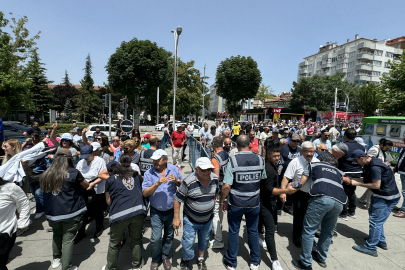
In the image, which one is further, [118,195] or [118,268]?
[118,268]

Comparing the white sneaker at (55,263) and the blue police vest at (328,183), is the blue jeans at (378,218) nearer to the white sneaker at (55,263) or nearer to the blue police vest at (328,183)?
the blue police vest at (328,183)

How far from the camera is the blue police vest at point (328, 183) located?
3135 mm

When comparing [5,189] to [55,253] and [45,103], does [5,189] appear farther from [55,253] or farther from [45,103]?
[45,103]

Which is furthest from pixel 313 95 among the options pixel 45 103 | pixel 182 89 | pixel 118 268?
pixel 118 268

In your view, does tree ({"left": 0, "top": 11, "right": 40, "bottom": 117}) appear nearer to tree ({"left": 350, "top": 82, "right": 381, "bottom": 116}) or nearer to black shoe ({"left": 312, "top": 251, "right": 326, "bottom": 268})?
black shoe ({"left": 312, "top": 251, "right": 326, "bottom": 268})

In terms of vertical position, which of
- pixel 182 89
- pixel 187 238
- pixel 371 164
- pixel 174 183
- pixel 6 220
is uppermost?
pixel 182 89

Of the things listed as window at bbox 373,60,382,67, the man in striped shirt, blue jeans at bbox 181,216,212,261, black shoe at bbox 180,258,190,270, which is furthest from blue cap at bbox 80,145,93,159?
window at bbox 373,60,382,67

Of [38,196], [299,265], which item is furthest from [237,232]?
[38,196]

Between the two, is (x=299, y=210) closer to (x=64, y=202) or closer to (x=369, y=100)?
(x=64, y=202)

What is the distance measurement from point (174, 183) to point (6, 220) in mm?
1926

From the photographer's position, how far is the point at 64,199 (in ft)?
9.55

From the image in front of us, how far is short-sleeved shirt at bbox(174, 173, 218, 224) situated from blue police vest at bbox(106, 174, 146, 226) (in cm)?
51

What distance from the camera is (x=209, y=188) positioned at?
3.03 meters

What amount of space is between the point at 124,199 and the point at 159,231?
680 millimetres
